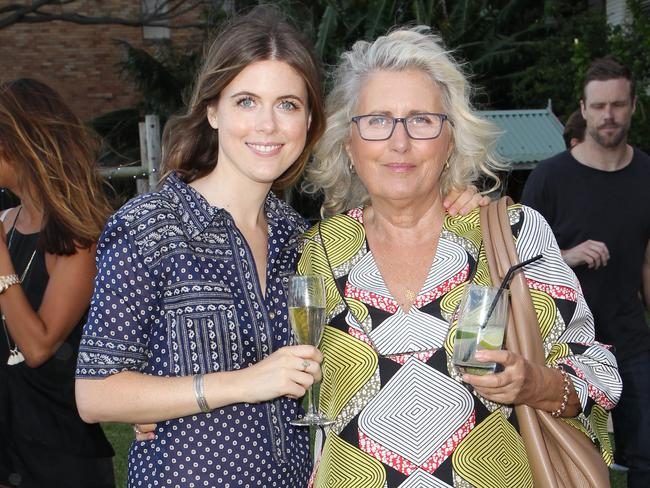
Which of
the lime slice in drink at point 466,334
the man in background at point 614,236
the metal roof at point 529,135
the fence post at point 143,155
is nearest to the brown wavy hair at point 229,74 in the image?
the lime slice in drink at point 466,334

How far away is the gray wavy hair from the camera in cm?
311

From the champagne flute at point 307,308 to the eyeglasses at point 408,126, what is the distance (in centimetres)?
63

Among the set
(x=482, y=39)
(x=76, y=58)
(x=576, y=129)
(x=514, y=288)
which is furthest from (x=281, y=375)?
(x=76, y=58)

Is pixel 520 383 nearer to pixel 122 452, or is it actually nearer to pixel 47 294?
pixel 47 294

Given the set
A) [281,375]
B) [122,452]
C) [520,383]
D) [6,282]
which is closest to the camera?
[281,375]

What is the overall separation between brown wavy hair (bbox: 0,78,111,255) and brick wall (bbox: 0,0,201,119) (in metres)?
19.8

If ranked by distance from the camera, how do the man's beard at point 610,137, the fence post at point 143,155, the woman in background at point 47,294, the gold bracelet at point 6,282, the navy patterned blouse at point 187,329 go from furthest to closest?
1. the fence post at point 143,155
2. the man's beard at point 610,137
3. the woman in background at point 47,294
4. the gold bracelet at point 6,282
5. the navy patterned blouse at point 187,329

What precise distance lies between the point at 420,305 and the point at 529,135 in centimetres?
1490

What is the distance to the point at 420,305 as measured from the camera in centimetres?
290

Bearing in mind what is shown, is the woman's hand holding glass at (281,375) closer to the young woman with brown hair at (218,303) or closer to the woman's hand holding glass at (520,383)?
the young woman with brown hair at (218,303)

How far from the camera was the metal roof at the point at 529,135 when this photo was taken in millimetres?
17000

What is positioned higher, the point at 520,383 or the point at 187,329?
the point at 187,329

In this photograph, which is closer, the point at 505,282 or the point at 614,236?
the point at 505,282

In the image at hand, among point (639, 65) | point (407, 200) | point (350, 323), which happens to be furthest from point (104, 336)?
point (639, 65)
